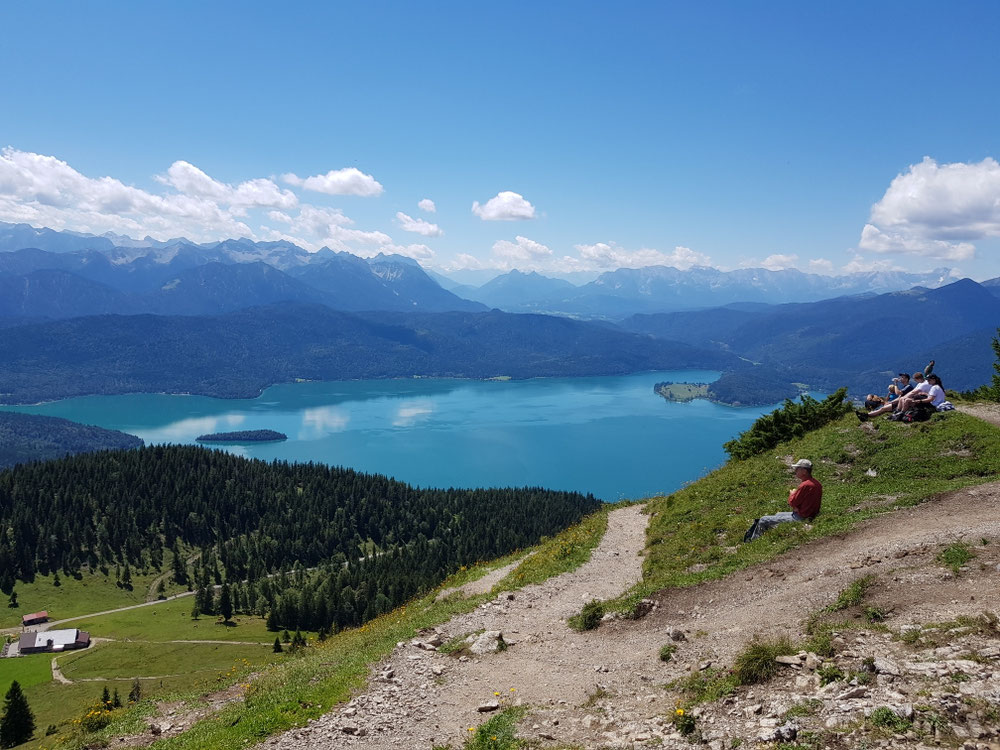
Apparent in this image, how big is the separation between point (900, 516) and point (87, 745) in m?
25.0

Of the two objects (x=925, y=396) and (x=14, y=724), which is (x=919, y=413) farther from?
(x=14, y=724)

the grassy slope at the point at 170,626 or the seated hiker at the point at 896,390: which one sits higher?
the seated hiker at the point at 896,390

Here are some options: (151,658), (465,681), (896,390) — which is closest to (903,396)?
(896,390)

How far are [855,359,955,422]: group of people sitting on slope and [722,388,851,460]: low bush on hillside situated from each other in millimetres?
2702

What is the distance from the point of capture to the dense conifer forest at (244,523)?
4955 inches

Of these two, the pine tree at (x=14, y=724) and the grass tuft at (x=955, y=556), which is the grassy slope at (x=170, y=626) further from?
the grass tuft at (x=955, y=556)

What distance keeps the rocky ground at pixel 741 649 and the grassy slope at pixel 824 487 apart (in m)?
1.27

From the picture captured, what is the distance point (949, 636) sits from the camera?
10.8 m

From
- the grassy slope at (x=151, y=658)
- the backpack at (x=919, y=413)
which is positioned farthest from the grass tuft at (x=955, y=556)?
the grassy slope at (x=151, y=658)

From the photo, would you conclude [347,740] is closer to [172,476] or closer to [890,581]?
[890,581]

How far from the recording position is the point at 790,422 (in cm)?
A: 3388

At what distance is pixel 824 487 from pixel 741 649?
14.9 meters

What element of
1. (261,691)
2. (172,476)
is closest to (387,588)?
(261,691)

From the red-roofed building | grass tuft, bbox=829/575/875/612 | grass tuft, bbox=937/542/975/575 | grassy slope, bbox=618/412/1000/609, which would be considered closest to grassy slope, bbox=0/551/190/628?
the red-roofed building
